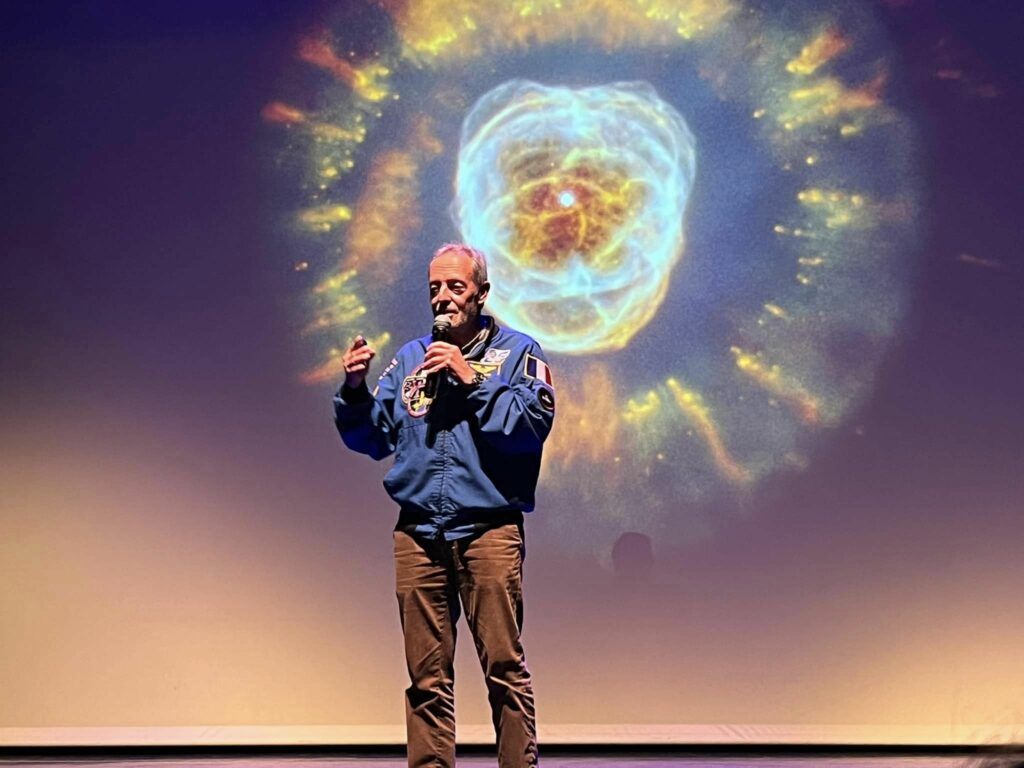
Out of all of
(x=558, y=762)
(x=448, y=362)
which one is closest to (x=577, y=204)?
(x=448, y=362)

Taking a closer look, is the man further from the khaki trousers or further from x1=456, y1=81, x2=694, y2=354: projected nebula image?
x1=456, y1=81, x2=694, y2=354: projected nebula image

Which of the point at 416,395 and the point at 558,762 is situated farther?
the point at 558,762

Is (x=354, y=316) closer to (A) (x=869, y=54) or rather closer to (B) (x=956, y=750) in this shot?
(A) (x=869, y=54)

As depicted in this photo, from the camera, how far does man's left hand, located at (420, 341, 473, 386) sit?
238cm

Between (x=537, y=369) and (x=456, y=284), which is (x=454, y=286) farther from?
(x=537, y=369)

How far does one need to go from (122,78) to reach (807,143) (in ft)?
7.70

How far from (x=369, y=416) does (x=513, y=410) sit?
16.1 inches

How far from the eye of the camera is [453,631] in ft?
8.45

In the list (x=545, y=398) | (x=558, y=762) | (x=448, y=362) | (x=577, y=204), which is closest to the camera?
(x=448, y=362)

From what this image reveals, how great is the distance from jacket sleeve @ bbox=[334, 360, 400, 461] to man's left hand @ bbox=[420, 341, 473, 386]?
265 millimetres

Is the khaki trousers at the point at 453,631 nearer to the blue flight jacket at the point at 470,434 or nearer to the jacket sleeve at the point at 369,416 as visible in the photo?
the blue flight jacket at the point at 470,434

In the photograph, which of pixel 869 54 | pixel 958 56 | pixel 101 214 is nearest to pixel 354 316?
pixel 101 214

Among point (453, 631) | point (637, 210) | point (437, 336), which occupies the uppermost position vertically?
point (637, 210)

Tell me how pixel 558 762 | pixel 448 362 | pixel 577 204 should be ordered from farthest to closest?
pixel 577 204, pixel 558 762, pixel 448 362
